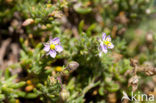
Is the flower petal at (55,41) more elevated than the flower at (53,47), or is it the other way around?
the flower petal at (55,41)

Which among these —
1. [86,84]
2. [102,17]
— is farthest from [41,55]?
[102,17]

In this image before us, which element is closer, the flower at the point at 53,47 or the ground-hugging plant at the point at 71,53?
the flower at the point at 53,47

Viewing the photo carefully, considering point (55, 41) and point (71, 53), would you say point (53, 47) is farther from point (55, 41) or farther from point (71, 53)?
point (71, 53)

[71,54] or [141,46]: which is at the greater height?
[141,46]

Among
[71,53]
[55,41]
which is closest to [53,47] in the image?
[55,41]

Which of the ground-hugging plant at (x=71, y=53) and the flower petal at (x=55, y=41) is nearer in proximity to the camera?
the flower petal at (x=55, y=41)

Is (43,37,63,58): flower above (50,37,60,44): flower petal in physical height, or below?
below

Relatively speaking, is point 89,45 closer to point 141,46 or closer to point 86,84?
point 86,84

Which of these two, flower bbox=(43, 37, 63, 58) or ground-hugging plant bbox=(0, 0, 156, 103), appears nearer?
flower bbox=(43, 37, 63, 58)
